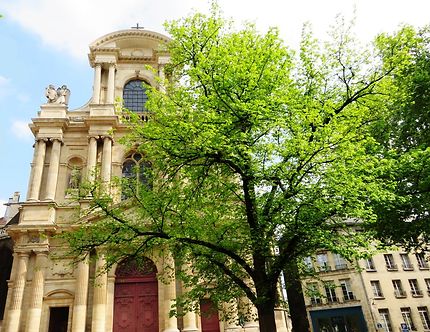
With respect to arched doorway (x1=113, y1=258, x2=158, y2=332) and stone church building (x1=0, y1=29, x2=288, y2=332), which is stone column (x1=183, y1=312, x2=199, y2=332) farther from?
arched doorway (x1=113, y1=258, x2=158, y2=332)

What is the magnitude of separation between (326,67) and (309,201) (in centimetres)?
470

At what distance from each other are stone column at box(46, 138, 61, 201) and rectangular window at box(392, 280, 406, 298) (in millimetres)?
28386

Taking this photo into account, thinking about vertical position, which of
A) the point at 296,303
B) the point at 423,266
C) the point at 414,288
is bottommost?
the point at 296,303

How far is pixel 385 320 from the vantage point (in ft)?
98.7

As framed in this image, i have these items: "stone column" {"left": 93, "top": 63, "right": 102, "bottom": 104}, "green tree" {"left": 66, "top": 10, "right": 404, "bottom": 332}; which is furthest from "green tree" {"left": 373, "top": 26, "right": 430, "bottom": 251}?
"stone column" {"left": 93, "top": 63, "right": 102, "bottom": 104}

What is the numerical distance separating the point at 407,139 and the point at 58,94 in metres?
19.0

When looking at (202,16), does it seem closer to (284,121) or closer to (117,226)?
(284,121)

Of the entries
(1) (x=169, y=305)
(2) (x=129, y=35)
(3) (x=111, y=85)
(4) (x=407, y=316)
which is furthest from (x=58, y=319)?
(4) (x=407, y=316)

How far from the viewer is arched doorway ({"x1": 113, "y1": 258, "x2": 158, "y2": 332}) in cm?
1631

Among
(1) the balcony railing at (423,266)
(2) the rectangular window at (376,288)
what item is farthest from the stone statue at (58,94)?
(1) the balcony railing at (423,266)

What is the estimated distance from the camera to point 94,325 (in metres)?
15.4

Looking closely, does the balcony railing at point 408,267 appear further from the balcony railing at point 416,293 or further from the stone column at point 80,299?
the stone column at point 80,299

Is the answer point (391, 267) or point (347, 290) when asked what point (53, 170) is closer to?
point (347, 290)

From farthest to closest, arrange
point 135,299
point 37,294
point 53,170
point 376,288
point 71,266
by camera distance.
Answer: point 376,288 < point 53,170 < point 135,299 < point 37,294 < point 71,266
